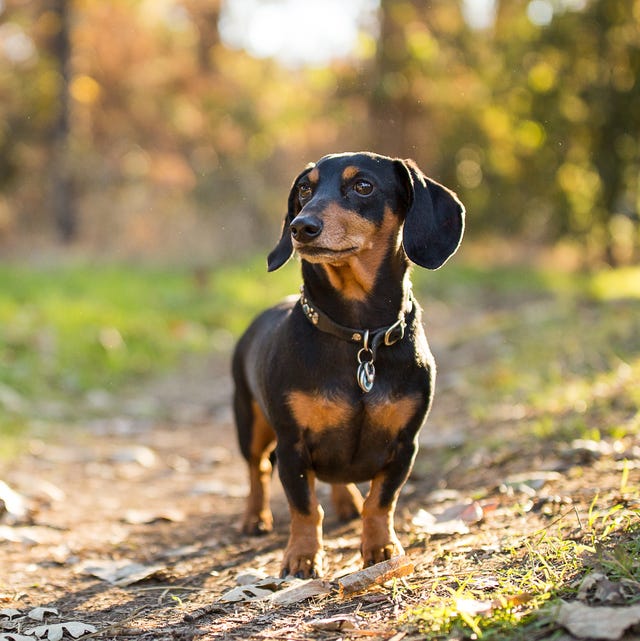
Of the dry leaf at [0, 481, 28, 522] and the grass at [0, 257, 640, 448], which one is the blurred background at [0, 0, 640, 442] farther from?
the dry leaf at [0, 481, 28, 522]

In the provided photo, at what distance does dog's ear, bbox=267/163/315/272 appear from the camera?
146 inches

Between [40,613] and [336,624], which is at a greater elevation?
[336,624]

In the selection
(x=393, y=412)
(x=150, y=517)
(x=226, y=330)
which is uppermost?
(x=393, y=412)

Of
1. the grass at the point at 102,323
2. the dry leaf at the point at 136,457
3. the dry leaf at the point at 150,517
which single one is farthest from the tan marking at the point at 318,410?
the grass at the point at 102,323

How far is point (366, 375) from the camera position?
11.0ft

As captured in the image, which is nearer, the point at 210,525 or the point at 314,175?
the point at 314,175

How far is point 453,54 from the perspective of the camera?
1945 centimetres

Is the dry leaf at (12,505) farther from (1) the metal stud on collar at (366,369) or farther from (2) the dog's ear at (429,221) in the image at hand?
(2) the dog's ear at (429,221)

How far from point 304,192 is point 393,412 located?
95 centimetres

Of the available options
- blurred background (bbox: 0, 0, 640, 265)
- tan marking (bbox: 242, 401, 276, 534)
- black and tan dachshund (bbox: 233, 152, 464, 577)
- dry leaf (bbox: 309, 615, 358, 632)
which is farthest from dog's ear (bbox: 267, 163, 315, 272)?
blurred background (bbox: 0, 0, 640, 265)

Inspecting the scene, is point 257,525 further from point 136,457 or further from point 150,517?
point 136,457

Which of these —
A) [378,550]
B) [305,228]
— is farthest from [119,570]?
[305,228]

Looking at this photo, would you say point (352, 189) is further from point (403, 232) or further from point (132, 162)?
point (132, 162)

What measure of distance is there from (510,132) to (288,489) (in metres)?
14.7
